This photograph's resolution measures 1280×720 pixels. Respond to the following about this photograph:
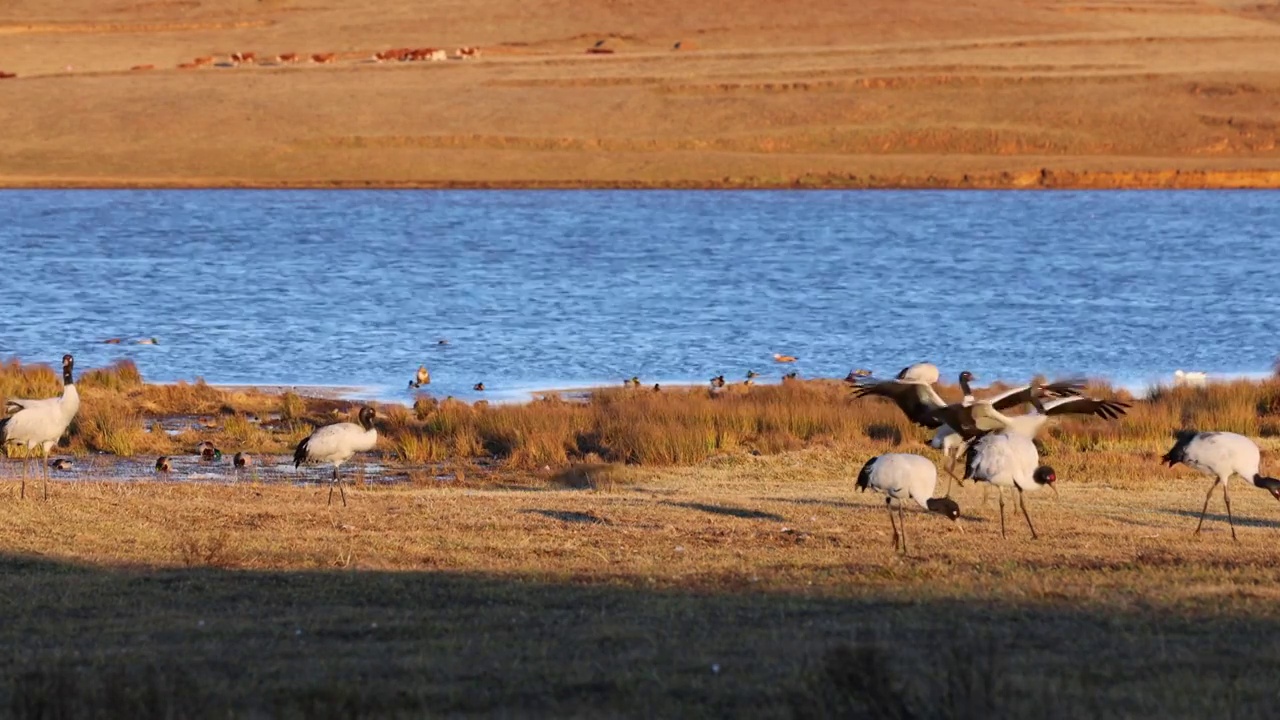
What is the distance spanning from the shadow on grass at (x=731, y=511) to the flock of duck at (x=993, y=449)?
106cm

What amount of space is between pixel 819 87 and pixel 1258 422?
61266 millimetres

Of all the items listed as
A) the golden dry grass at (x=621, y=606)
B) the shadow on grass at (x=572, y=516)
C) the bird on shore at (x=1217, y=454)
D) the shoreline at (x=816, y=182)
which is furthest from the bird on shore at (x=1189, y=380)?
the shoreline at (x=816, y=182)

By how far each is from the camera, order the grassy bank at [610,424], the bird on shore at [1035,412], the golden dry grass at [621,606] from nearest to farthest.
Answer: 1. the golden dry grass at [621,606]
2. the bird on shore at [1035,412]
3. the grassy bank at [610,424]

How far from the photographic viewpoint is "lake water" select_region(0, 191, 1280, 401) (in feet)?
98.3

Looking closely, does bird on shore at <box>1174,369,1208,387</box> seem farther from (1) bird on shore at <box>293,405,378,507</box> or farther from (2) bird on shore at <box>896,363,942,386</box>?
(1) bird on shore at <box>293,405,378,507</box>

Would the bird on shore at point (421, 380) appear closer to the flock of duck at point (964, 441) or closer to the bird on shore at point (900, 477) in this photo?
the flock of duck at point (964, 441)

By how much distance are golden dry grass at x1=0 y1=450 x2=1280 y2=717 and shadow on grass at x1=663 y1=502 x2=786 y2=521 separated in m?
0.04

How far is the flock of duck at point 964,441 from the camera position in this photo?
42.1 feet

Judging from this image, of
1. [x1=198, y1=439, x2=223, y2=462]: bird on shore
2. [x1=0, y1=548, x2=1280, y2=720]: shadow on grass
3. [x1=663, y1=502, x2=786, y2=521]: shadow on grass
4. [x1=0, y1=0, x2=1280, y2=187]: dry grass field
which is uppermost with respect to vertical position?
[x1=0, y1=0, x2=1280, y2=187]: dry grass field

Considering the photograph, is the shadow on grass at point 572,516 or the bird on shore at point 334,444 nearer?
the shadow on grass at point 572,516

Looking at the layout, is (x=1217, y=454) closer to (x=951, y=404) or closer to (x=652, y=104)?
(x=951, y=404)

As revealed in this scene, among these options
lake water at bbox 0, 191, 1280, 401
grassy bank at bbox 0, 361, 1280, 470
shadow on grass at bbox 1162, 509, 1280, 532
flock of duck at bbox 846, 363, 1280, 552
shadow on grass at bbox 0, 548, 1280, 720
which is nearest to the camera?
shadow on grass at bbox 0, 548, 1280, 720

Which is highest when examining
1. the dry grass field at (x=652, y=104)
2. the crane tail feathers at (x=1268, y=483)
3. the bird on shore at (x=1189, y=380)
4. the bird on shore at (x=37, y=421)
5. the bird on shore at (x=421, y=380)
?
the dry grass field at (x=652, y=104)

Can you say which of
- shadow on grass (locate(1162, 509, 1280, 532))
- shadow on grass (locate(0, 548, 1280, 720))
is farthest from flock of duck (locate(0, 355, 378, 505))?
shadow on grass (locate(1162, 509, 1280, 532))
